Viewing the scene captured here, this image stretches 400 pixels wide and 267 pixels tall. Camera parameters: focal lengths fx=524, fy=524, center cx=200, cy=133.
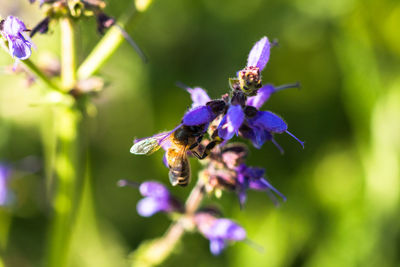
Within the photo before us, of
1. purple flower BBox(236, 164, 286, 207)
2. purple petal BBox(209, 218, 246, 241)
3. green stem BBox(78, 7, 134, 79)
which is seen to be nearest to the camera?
purple flower BBox(236, 164, 286, 207)

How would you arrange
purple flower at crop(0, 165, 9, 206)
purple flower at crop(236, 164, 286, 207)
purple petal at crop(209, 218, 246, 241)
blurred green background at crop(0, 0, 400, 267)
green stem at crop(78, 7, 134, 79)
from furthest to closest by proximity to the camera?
blurred green background at crop(0, 0, 400, 267)
purple flower at crop(0, 165, 9, 206)
green stem at crop(78, 7, 134, 79)
purple petal at crop(209, 218, 246, 241)
purple flower at crop(236, 164, 286, 207)

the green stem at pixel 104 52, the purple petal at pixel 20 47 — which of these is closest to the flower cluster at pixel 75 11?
the green stem at pixel 104 52

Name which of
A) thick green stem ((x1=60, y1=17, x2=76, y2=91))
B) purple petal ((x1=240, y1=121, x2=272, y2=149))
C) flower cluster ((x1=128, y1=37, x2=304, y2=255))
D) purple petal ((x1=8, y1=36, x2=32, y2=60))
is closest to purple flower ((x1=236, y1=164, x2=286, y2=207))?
flower cluster ((x1=128, y1=37, x2=304, y2=255))

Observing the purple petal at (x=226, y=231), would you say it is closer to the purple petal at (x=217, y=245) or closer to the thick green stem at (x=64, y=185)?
the purple petal at (x=217, y=245)

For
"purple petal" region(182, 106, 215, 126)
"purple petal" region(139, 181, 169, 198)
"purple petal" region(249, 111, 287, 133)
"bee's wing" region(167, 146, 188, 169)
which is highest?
"purple petal" region(182, 106, 215, 126)

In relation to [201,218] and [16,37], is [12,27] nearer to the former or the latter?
[16,37]

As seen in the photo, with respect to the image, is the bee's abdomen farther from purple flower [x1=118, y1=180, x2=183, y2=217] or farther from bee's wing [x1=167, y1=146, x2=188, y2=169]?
purple flower [x1=118, y1=180, x2=183, y2=217]

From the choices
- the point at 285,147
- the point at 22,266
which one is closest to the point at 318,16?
the point at 285,147
